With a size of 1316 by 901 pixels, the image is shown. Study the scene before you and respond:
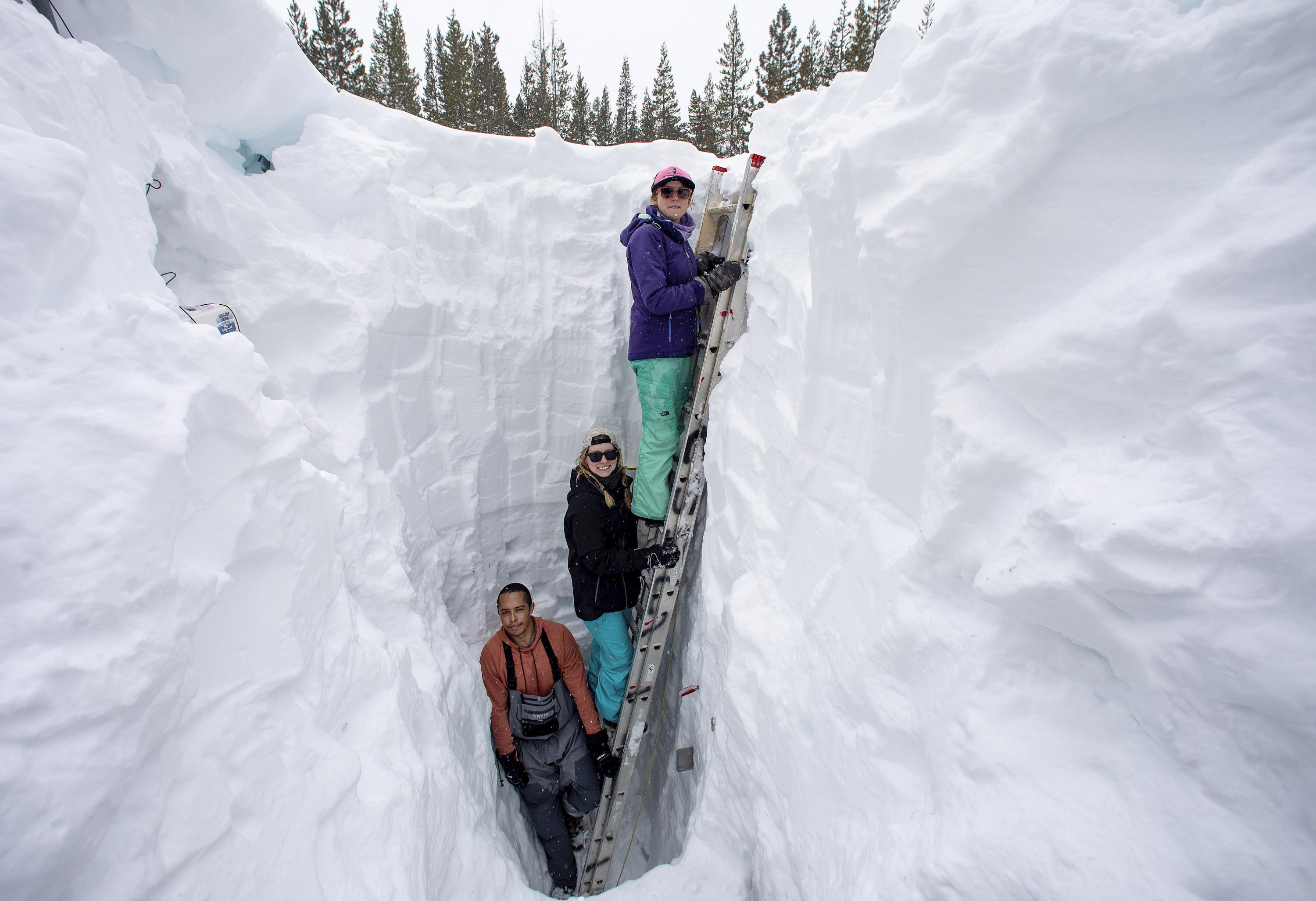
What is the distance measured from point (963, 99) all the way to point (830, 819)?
7.38 ft

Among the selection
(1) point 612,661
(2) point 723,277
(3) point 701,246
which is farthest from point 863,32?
(1) point 612,661

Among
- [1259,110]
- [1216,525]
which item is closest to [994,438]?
[1216,525]

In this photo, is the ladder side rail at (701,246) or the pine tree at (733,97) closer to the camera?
the ladder side rail at (701,246)

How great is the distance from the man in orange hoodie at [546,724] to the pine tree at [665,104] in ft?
60.6

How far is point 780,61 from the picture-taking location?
15.4m

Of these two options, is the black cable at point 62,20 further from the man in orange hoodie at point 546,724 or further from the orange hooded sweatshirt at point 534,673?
the orange hooded sweatshirt at point 534,673

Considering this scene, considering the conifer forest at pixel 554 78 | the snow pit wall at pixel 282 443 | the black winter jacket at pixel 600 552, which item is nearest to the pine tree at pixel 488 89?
the conifer forest at pixel 554 78

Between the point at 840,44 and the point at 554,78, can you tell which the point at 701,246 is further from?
the point at 554,78

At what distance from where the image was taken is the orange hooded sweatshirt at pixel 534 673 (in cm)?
342

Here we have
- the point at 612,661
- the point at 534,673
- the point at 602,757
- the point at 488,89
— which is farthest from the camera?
the point at 488,89

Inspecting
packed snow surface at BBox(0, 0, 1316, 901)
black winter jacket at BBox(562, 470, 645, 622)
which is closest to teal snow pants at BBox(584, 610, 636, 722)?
black winter jacket at BBox(562, 470, 645, 622)

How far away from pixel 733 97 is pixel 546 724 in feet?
62.5

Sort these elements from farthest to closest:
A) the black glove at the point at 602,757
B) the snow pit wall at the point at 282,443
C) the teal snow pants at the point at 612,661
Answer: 1. the teal snow pants at the point at 612,661
2. the black glove at the point at 602,757
3. the snow pit wall at the point at 282,443

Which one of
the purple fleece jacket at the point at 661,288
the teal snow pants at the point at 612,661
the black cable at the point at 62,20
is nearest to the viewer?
the black cable at the point at 62,20
